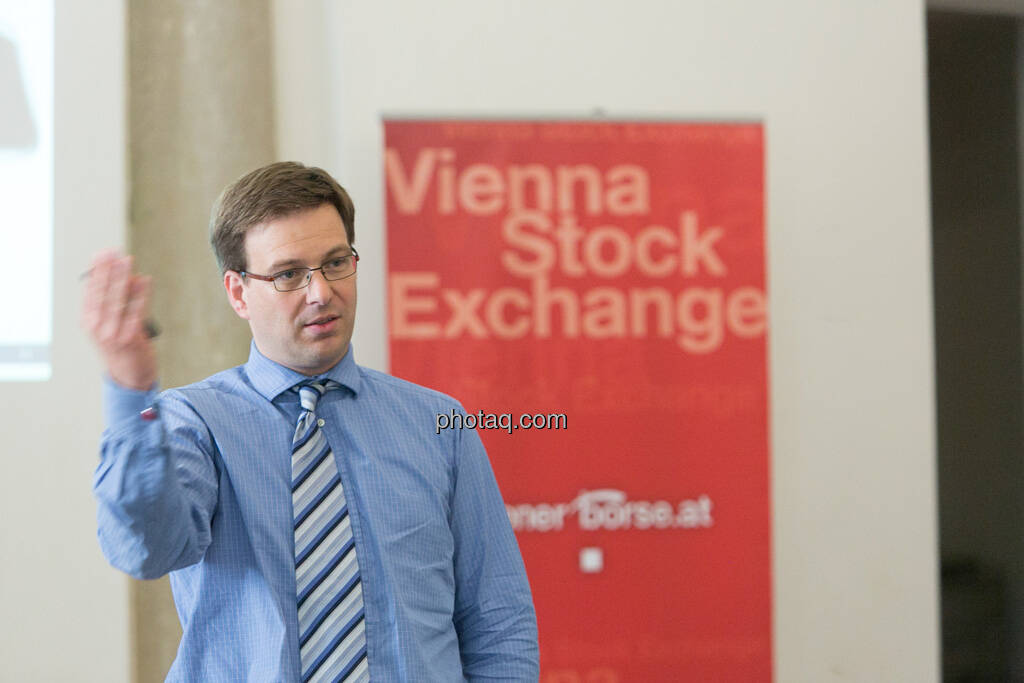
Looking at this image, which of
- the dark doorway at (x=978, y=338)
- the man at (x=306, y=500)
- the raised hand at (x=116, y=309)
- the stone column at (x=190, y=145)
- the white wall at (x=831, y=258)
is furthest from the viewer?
the dark doorway at (x=978, y=338)

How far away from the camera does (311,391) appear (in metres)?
1.64

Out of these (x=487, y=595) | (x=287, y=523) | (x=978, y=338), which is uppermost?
(x=978, y=338)

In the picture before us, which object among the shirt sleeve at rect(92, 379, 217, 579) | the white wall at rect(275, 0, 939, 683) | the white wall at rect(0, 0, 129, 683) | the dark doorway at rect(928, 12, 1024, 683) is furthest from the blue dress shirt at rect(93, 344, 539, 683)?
the dark doorway at rect(928, 12, 1024, 683)

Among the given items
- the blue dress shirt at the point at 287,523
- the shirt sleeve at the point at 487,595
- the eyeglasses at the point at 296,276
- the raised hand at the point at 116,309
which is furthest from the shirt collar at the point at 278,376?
the raised hand at the point at 116,309

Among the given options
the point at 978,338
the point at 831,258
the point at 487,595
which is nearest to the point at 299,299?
the point at 487,595

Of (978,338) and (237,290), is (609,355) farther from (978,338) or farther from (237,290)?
(978,338)

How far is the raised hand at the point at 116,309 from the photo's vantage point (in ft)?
3.95

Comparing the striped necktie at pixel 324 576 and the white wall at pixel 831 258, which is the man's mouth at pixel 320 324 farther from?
the white wall at pixel 831 258

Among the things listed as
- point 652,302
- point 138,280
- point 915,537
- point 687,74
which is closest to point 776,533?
point 915,537

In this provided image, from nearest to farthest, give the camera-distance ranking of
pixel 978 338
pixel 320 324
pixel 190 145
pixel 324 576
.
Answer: pixel 324 576 → pixel 320 324 → pixel 190 145 → pixel 978 338

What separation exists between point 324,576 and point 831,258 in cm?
235

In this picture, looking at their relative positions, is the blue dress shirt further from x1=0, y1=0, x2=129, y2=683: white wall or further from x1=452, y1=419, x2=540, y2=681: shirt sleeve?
x1=0, y1=0, x2=129, y2=683: white wall

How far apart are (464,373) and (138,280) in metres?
1.68

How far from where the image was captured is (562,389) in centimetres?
291
